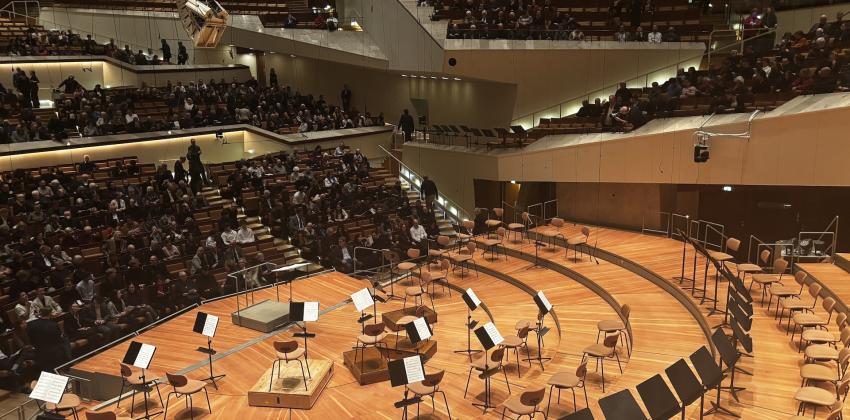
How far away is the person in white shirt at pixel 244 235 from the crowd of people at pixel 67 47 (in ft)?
33.8

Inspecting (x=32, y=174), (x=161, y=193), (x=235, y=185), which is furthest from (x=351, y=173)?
(x=32, y=174)

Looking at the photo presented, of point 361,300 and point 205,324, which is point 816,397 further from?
point 205,324

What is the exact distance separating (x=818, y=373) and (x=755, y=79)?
7539 mm

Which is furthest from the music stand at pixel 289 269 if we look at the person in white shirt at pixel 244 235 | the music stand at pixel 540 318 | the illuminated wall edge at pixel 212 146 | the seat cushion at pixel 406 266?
the illuminated wall edge at pixel 212 146

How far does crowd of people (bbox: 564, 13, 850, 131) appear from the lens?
40.4 feet

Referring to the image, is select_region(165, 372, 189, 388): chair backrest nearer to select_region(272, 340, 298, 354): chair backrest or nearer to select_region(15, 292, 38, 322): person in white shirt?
select_region(272, 340, 298, 354): chair backrest

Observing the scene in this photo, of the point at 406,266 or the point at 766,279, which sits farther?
the point at 406,266

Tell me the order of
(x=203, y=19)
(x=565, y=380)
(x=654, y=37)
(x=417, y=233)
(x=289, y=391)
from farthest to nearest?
1. (x=654, y=37)
2. (x=417, y=233)
3. (x=203, y=19)
4. (x=289, y=391)
5. (x=565, y=380)

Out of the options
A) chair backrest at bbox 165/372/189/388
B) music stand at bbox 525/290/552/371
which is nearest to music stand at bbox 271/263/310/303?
chair backrest at bbox 165/372/189/388

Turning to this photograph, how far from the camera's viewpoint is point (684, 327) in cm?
990

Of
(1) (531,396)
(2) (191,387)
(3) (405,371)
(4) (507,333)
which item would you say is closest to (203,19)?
(2) (191,387)

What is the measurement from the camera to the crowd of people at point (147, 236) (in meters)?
10.4

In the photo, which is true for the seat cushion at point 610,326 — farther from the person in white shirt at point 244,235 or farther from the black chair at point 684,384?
the person in white shirt at point 244,235

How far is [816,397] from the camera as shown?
6.67m
